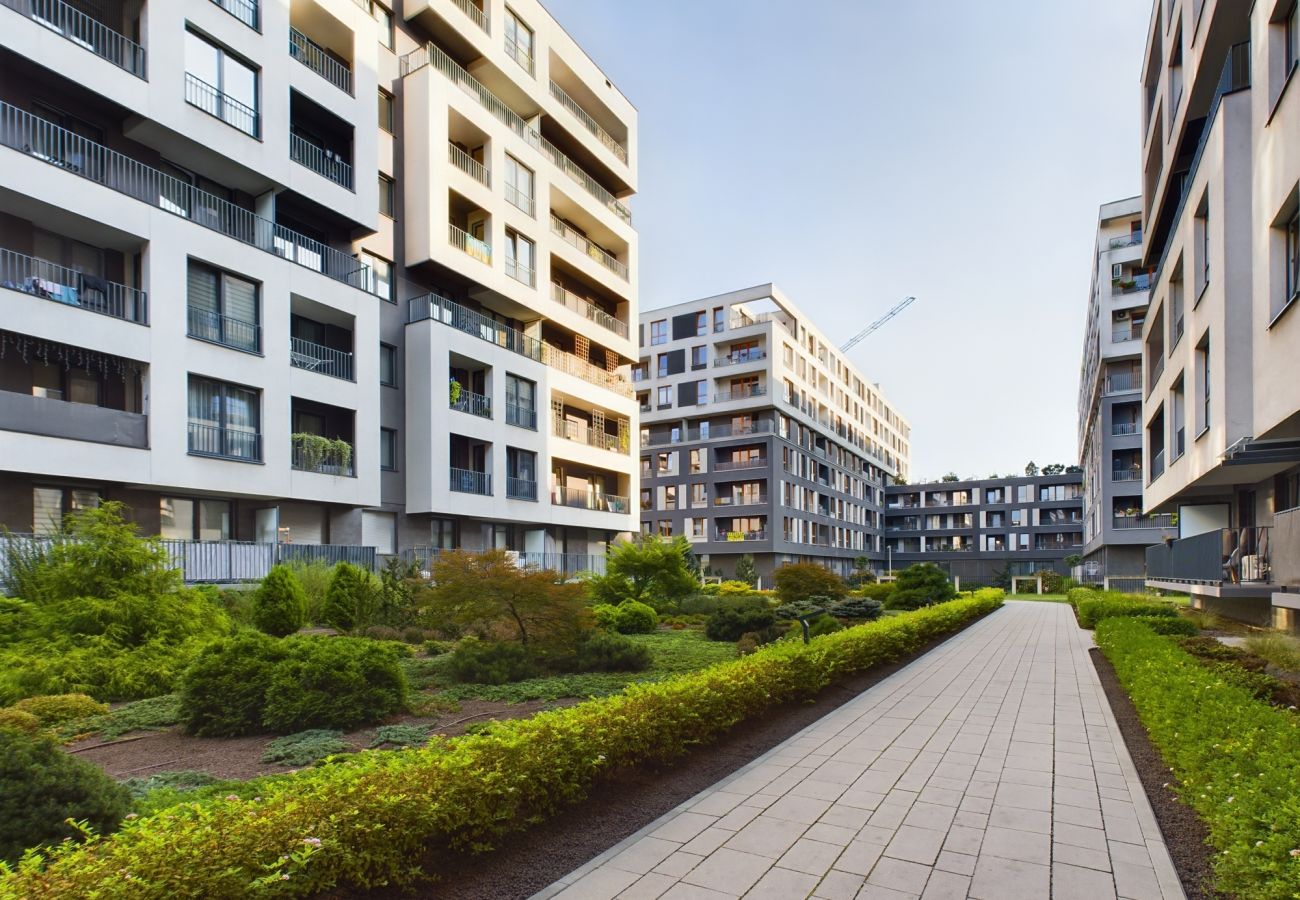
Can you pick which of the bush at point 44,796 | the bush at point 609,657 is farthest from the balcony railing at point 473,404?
the bush at point 44,796

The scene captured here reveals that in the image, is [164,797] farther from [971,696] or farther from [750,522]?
[750,522]

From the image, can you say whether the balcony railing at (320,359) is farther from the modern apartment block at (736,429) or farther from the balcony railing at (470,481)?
the modern apartment block at (736,429)

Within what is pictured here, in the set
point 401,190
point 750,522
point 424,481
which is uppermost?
point 401,190

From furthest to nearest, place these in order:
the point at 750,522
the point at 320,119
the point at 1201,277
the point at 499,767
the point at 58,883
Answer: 1. the point at 750,522
2. the point at 320,119
3. the point at 1201,277
4. the point at 499,767
5. the point at 58,883

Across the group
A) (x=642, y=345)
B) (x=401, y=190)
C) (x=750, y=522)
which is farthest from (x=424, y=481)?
(x=642, y=345)

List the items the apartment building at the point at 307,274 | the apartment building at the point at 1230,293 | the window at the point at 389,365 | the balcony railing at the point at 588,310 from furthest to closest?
1. the balcony railing at the point at 588,310
2. the window at the point at 389,365
3. the apartment building at the point at 307,274
4. the apartment building at the point at 1230,293

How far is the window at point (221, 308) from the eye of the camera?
19.5 meters

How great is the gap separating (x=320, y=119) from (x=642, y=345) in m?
41.7

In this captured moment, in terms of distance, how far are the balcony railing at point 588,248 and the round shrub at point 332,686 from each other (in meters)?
26.4

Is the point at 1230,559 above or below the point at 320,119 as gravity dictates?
below

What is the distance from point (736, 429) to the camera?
58938 mm

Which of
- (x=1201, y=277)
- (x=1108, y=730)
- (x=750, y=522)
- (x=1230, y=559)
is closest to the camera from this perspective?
(x=1108, y=730)

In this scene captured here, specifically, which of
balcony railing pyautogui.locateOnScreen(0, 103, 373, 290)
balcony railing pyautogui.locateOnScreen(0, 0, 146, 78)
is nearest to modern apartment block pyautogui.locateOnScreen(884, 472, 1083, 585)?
balcony railing pyautogui.locateOnScreen(0, 103, 373, 290)

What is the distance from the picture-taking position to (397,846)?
166 inches
